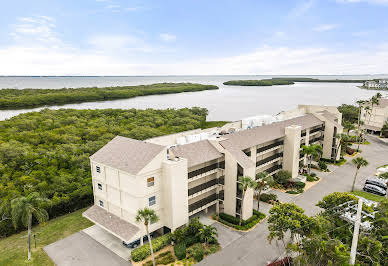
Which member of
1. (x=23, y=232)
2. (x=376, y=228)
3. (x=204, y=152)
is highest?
(x=204, y=152)

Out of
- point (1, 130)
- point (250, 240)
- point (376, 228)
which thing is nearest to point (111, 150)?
point (250, 240)

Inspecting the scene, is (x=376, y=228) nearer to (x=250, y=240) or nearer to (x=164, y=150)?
(x=250, y=240)

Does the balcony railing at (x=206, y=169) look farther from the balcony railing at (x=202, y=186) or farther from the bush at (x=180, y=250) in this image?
the bush at (x=180, y=250)

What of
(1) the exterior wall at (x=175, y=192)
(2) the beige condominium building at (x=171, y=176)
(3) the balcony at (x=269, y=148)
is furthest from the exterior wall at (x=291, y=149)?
(1) the exterior wall at (x=175, y=192)

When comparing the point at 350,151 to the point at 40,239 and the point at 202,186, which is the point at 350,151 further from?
the point at 40,239

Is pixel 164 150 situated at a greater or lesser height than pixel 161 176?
greater

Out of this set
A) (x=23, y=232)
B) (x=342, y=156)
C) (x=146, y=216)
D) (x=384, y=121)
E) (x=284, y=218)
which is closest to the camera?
(x=146, y=216)

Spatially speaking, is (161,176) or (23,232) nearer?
(161,176)

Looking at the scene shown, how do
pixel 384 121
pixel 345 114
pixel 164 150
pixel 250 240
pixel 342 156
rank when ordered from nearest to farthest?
pixel 164 150 → pixel 250 240 → pixel 342 156 → pixel 384 121 → pixel 345 114
